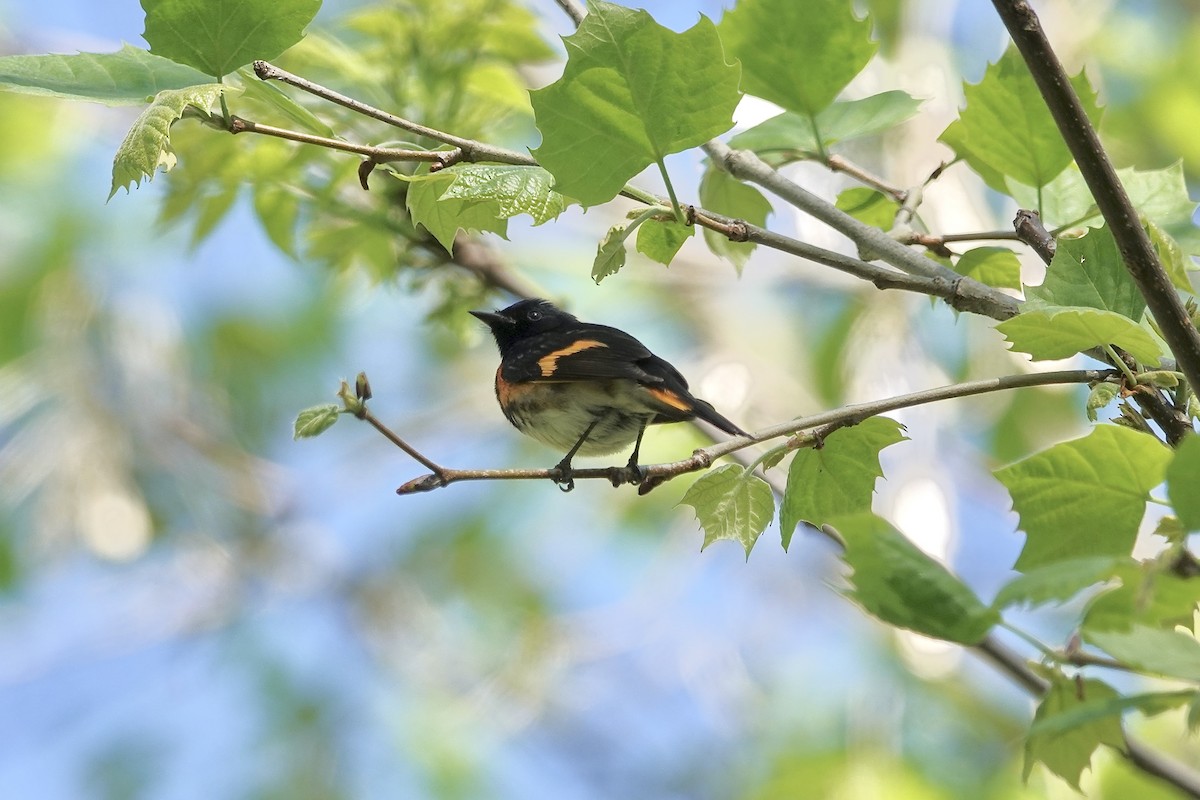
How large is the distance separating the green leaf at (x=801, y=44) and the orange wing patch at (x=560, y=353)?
1096 mm

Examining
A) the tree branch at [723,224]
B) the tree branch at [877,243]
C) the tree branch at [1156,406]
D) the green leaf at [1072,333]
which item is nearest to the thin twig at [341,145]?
the tree branch at [723,224]

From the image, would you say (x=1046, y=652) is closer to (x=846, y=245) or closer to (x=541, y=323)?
(x=541, y=323)

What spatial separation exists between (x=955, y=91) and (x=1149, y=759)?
3.58 meters

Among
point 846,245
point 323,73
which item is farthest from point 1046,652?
point 846,245

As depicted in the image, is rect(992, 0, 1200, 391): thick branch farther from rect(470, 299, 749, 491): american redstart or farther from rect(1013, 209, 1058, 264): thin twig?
rect(470, 299, 749, 491): american redstart

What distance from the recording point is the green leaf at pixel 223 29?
1.23 m

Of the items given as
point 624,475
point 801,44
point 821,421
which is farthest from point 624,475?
point 801,44

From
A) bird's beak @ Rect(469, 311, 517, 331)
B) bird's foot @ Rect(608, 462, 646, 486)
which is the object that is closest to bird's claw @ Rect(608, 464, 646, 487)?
bird's foot @ Rect(608, 462, 646, 486)

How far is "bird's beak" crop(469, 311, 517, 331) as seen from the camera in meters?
3.11

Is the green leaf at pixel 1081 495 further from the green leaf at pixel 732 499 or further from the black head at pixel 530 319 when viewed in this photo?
the black head at pixel 530 319

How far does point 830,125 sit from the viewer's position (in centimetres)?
160

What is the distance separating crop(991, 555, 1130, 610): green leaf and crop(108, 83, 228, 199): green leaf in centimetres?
89

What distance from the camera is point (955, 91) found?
4574mm

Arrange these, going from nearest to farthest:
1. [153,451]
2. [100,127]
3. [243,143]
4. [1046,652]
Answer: [1046,652] → [243,143] → [100,127] → [153,451]
